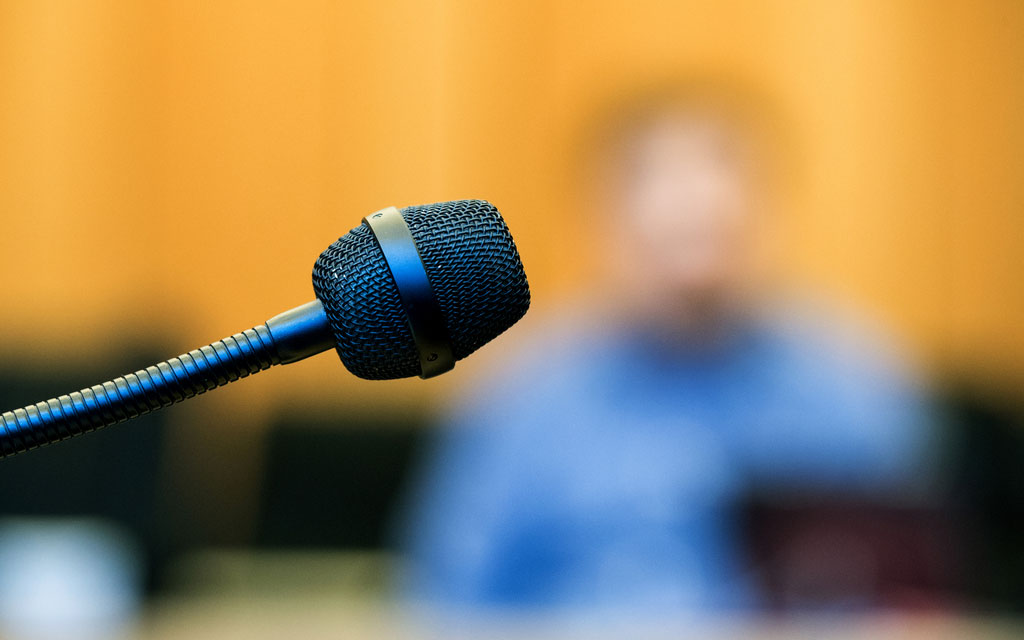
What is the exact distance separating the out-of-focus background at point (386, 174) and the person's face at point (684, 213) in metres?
0.29

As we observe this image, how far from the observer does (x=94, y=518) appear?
1349 millimetres

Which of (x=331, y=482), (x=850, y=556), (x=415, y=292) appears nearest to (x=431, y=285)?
(x=415, y=292)

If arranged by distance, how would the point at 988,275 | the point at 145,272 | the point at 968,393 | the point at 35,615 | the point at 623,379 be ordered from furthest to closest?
the point at 988,275
the point at 145,272
the point at 968,393
the point at 623,379
the point at 35,615

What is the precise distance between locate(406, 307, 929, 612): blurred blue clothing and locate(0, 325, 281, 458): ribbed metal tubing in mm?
1046

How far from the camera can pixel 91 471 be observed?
139cm

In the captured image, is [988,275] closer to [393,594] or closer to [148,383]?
[393,594]

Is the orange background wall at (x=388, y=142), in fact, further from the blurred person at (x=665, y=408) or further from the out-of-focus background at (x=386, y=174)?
the blurred person at (x=665, y=408)

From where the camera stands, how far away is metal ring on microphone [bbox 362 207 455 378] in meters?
0.36

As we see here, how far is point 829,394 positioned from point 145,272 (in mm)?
1478

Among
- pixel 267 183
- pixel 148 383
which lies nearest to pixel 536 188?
pixel 267 183

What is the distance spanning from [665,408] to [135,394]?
1.18 metres

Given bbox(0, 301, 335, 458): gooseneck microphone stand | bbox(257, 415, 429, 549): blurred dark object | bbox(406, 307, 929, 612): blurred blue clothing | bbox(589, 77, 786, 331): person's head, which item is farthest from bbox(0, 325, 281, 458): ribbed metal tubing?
bbox(257, 415, 429, 549): blurred dark object

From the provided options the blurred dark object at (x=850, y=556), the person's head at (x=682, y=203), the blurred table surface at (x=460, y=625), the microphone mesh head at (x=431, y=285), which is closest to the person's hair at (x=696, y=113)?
the person's head at (x=682, y=203)

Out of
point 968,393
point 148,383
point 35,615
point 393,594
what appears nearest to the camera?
point 148,383
